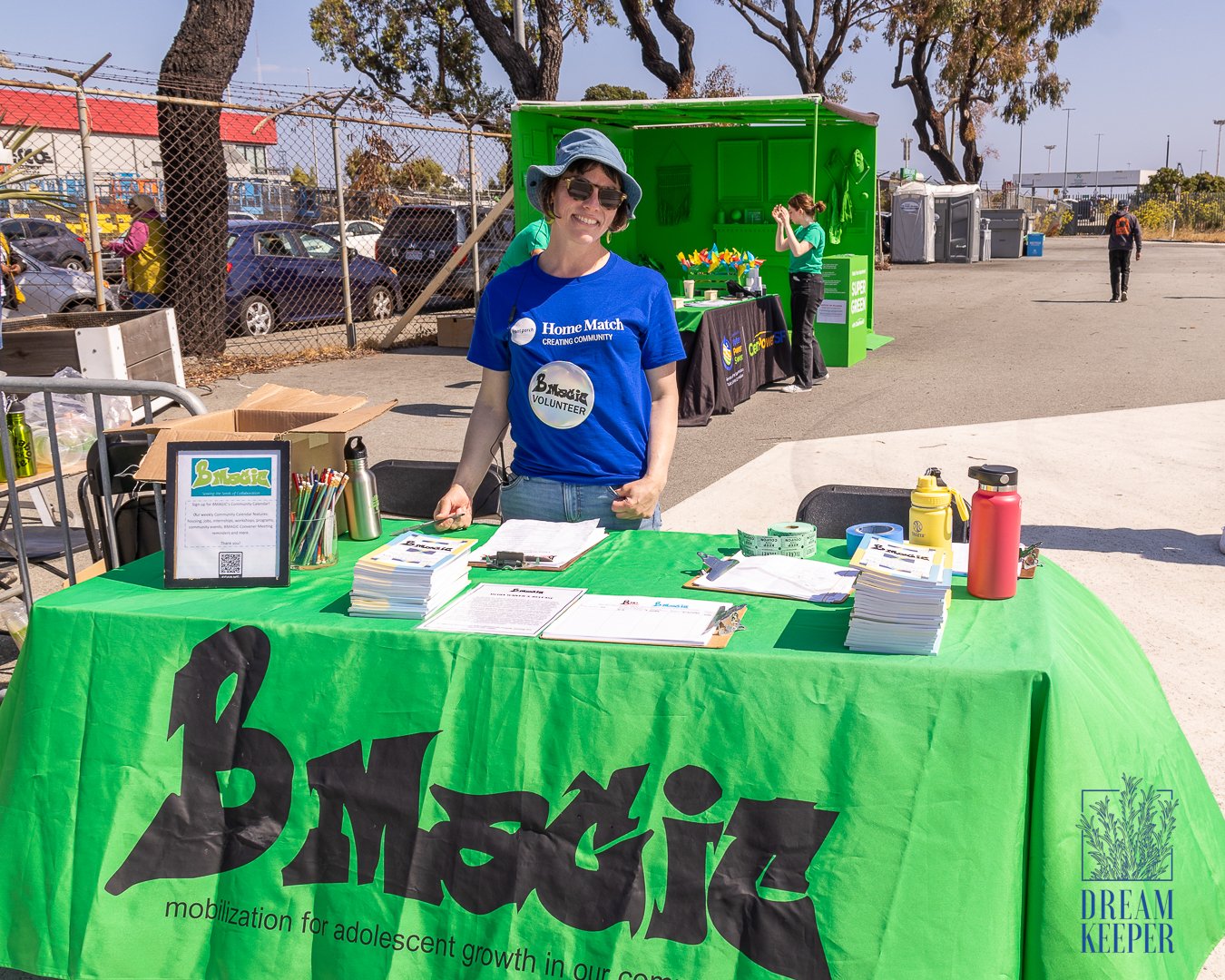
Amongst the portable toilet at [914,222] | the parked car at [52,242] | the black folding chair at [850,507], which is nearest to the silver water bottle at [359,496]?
the black folding chair at [850,507]

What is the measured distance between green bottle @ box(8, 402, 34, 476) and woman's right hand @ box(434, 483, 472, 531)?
7.97ft

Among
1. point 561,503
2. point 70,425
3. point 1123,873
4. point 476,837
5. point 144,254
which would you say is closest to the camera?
point 1123,873

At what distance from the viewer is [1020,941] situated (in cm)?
214

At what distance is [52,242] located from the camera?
21.3 metres

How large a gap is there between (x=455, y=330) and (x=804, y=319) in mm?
5094

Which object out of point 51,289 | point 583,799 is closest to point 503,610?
point 583,799

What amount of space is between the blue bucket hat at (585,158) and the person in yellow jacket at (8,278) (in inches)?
170

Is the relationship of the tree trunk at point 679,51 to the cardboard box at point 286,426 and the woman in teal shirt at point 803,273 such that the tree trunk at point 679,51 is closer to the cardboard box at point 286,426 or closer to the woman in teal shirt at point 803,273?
the woman in teal shirt at point 803,273

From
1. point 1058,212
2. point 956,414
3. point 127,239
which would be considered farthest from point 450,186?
point 1058,212

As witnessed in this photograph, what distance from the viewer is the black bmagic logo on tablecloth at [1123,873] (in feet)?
6.95

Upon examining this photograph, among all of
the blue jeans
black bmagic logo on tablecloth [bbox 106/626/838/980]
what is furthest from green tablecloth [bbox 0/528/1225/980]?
the blue jeans

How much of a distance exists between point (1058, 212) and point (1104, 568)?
54.9 metres

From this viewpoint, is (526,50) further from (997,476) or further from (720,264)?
(997,476)

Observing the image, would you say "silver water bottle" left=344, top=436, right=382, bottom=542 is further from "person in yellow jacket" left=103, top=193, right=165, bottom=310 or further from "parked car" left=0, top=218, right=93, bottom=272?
"parked car" left=0, top=218, right=93, bottom=272
